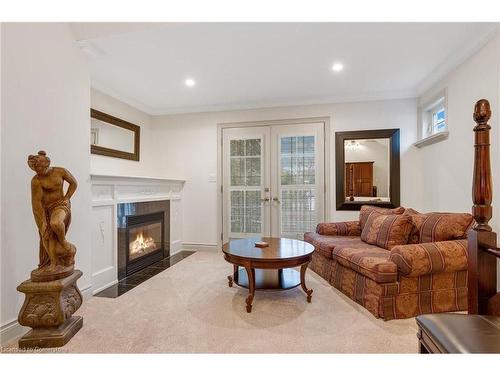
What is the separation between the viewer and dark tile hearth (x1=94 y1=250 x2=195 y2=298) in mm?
2674

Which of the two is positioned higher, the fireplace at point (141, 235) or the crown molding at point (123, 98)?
the crown molding at point (123, 98)

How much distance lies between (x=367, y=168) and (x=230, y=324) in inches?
118

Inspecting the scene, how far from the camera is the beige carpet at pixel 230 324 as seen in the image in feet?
5.62

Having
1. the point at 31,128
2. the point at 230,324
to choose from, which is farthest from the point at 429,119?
the point at 31,128

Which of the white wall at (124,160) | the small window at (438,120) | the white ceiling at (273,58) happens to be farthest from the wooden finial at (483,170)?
the white wall at (124,160)

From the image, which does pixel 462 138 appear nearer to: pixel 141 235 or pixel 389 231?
pixel 389 231

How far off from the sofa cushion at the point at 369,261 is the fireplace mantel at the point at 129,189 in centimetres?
252

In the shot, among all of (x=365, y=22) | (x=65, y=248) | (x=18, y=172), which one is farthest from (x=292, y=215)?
(x=18, y=172)

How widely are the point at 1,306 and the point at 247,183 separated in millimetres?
3132

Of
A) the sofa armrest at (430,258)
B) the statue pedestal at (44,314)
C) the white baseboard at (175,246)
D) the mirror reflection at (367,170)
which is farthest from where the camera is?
the white baseboard at (175,246)

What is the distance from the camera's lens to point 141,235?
140 inches

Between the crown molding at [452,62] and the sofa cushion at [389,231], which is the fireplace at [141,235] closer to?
the sofa cushion at [389,231]

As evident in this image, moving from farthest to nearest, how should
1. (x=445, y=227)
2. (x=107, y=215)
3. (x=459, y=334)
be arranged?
(x=107, y=215) < (x=445, y=227) < (x=459, y=334)
